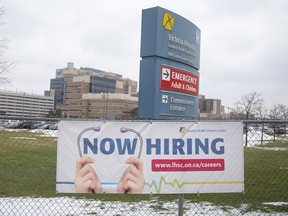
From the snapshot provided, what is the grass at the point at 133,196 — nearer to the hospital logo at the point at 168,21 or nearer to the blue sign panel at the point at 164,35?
the blue sign panel at the point at 164,35

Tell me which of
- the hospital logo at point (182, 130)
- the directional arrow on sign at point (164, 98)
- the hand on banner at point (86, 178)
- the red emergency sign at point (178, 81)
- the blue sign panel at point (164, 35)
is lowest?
the hand on banner at point (86, 178)

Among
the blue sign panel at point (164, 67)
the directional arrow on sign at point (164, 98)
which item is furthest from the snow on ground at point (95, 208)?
the directional arrow on sign at point (164, 98)

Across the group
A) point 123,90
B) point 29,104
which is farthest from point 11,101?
point 123,90

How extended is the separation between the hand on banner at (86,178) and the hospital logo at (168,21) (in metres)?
6.65

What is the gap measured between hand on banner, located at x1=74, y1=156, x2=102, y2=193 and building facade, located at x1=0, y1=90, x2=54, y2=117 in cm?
12420

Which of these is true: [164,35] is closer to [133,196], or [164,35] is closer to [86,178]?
[133,196]

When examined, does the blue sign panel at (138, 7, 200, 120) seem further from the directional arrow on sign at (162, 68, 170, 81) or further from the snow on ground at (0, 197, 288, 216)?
the snow on ground at (0, 197, 288, 216)

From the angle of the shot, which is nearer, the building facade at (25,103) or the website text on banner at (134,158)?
the website text on banner at (134,158)

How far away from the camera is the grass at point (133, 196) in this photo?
6707mm

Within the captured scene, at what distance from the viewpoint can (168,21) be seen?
1033 cm

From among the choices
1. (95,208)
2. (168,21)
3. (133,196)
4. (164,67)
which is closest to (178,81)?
(164,67)

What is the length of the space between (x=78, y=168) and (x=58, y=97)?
508 feet

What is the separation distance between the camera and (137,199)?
700cm

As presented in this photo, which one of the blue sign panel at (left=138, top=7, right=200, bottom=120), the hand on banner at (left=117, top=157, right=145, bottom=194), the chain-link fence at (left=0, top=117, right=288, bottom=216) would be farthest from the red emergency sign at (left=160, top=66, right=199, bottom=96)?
the hand on banner at (left=117, top=157, right=145, bottom=194)
